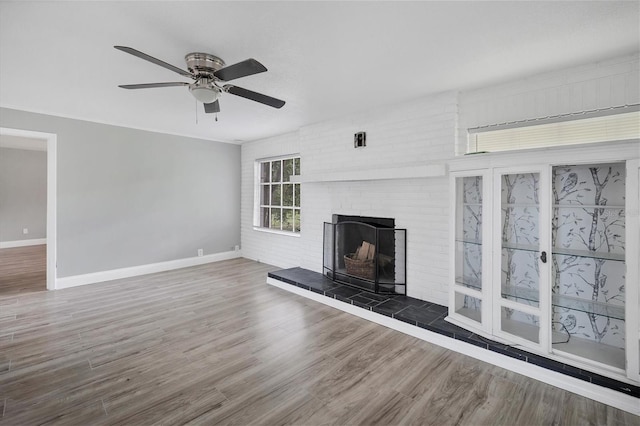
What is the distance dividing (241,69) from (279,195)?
12.4 feet

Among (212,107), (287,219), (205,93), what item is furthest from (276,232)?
(205,93)

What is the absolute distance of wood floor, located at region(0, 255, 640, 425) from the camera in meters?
1.85

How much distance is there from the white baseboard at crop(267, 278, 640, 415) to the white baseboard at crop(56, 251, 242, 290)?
11.1 ft

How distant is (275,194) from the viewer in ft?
19.1

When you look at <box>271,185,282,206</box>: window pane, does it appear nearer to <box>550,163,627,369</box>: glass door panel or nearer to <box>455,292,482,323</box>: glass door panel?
<box>455,292,482,323</box>: glass door panel

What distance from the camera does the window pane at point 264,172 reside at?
5977 millimetres

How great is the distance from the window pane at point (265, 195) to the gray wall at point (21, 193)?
650 cm

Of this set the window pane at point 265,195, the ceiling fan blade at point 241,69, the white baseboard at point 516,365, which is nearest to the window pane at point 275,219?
the window pane at point 265,195

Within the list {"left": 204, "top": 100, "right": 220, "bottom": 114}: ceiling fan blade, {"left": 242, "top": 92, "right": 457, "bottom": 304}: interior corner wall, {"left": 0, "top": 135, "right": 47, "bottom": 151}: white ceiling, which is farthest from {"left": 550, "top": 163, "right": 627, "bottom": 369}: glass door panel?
{"left": 0, "top": 135, "right": 47, "bottom": 151}: white ceiling

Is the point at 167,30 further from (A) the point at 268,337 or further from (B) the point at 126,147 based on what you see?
(B) the point at 126,147

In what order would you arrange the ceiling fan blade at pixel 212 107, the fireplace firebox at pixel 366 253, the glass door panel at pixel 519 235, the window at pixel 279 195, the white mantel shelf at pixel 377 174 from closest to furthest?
the glass door panel at pixel 519 235, the ceiling fan blade at pixel 212 107, the white mantel shelf at pixel 377 174, the fireplace firebox at pixel 366 253, the window at pixel 279 195

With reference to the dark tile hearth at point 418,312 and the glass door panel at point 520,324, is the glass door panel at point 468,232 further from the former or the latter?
the dark tile hearth at point 418,312

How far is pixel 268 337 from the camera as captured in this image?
→ 2.86 meters

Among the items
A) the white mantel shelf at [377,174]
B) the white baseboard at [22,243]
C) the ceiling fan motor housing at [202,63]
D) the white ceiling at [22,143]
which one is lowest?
the white baseboard at [22,243]
